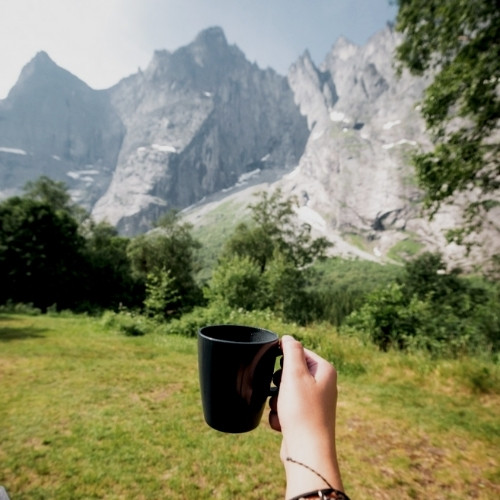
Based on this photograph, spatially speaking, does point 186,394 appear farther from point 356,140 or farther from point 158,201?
point 356,140

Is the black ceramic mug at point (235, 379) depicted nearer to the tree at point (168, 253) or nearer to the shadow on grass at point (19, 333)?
the shadow on grass at point (19, 333)

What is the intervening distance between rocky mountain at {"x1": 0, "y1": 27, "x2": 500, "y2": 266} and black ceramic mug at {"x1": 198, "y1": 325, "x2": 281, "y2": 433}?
11079 centimetres

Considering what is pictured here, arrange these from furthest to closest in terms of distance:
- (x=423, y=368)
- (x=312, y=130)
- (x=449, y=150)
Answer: (x=312, y=130), (x=449, y=150), (x=423, y=368)

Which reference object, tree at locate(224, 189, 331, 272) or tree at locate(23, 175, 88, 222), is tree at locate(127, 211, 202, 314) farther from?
tree at locate(23, 175, 88, 222)

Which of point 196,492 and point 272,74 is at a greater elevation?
point 272,74

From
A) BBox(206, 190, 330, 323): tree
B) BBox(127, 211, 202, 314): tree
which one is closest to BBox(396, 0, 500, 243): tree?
BBox(206, 190, 330, 323): tree

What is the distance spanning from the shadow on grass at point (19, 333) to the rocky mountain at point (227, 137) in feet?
344

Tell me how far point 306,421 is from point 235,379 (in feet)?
1.00

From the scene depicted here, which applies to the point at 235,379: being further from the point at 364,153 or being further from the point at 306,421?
the point at 364,153

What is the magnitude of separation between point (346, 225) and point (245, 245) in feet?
330

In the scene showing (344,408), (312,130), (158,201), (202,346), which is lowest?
(344,408)

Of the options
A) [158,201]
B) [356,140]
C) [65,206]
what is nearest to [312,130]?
[356,140]

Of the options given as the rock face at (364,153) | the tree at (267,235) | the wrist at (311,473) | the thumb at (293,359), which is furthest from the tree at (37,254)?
the rock face at (364,153)

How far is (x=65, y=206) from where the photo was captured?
37.0 metres
